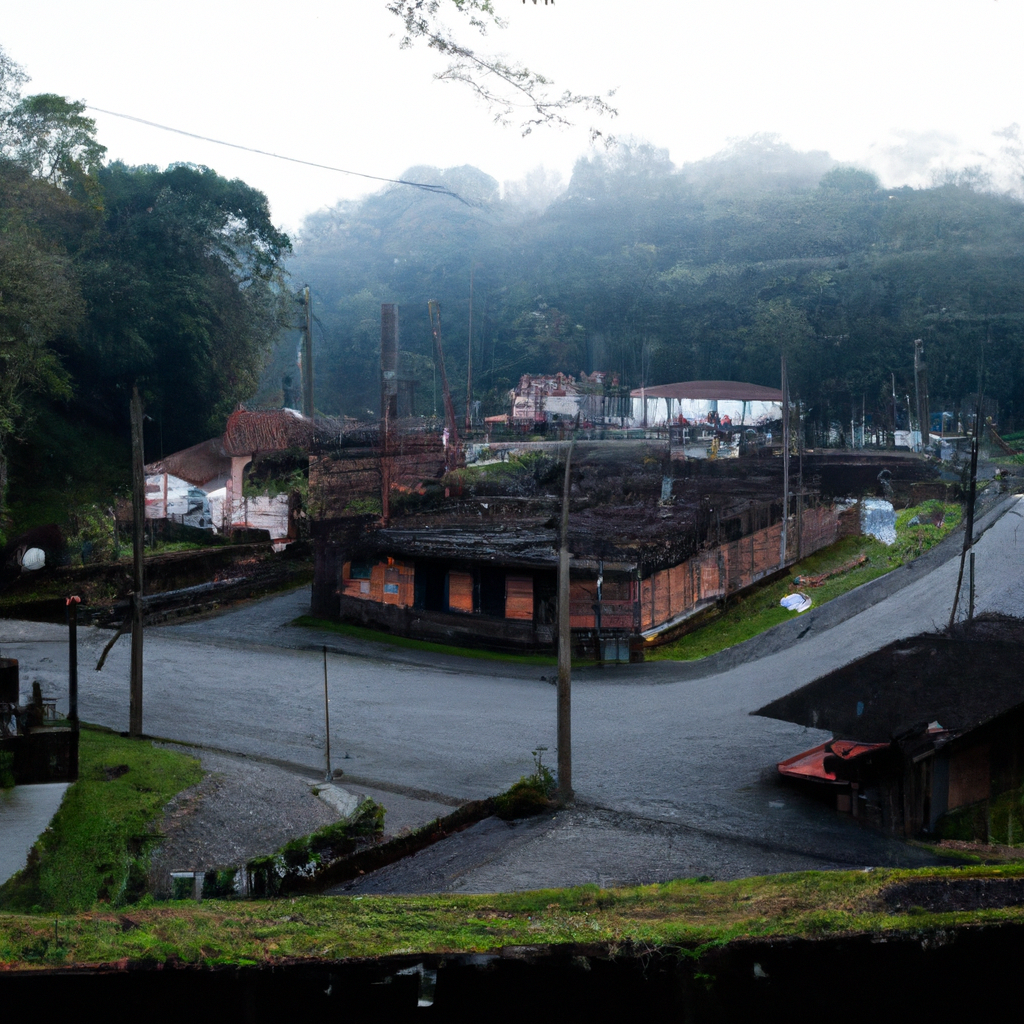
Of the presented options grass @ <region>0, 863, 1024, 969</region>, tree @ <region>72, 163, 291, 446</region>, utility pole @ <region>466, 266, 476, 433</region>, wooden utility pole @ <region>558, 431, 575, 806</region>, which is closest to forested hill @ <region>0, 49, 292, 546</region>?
tree @ <region>72, 163, 291, 446</region>

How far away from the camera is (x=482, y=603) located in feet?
25.2

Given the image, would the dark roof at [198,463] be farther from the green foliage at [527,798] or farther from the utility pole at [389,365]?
the green foliage at [527,798]

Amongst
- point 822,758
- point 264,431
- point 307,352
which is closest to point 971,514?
point 822,758

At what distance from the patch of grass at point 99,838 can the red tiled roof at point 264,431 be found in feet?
9.51

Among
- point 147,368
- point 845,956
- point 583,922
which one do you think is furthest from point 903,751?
point 147,368

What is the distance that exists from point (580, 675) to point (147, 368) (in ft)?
14.2

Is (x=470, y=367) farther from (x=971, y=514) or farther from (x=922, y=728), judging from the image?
(x=922, y=728)

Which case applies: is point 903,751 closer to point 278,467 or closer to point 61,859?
point 61,859

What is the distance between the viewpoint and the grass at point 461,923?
280cm

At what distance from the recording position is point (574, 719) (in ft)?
20.4

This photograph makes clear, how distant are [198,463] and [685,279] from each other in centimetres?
446

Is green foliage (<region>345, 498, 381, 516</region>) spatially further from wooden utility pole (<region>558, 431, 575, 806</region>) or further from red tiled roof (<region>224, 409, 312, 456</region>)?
wooden utility pole (<region>558, 431, 575, 806</region>)

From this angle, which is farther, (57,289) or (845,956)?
(57,289)

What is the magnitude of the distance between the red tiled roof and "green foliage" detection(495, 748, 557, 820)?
3.76 metres
